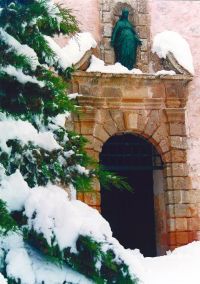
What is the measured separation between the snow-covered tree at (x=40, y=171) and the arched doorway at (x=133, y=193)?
14.8 feet

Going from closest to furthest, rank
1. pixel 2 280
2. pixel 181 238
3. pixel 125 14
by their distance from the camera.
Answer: pixel 2 280 → pixel 181 238 → pixel 125 14

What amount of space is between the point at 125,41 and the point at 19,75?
4.86 m

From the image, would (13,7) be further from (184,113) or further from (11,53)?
(184,113)

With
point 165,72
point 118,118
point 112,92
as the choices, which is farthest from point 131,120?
point 165,72

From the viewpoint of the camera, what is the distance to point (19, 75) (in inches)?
137

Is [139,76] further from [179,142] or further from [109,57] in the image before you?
[179,142]

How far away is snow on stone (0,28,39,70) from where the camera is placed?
11.5ft

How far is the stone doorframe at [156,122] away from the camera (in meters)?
7.88

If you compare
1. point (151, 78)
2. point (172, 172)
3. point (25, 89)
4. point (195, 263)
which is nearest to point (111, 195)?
point (172, 172)

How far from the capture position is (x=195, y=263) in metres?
6.54

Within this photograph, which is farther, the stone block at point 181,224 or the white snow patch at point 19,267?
the stone block at point 181,224

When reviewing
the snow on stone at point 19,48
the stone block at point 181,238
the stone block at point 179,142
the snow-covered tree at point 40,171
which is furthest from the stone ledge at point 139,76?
the snow on stone at point 19,48

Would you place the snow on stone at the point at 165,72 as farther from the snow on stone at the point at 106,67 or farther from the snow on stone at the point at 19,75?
the snow on stone at the point at 19,75

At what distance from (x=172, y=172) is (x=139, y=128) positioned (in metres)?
0.80
